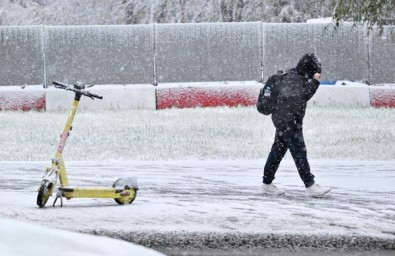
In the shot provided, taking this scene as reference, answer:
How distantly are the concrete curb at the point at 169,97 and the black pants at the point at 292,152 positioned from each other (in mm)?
13209

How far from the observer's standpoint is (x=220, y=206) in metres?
9.04

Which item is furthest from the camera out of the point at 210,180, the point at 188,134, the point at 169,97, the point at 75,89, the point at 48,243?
the point at 169,97

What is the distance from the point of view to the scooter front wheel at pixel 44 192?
27.9 feet

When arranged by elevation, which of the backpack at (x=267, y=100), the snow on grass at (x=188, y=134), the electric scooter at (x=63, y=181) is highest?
the backpack at (x=267, y=100)

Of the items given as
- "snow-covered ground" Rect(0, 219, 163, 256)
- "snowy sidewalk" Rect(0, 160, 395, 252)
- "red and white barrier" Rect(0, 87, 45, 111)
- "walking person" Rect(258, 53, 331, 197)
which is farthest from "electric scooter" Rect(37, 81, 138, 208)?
"red and white barrier" Rect(0, 87, 45, 111)

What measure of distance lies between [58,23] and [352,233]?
1099 inches

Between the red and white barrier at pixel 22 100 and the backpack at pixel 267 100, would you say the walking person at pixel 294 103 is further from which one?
the red and white barrier at pixel 22 100

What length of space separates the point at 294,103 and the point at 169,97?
45.3 feet

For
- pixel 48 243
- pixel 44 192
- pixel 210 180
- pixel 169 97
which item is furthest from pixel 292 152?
pixel 169 97

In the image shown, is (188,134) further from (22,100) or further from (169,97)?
(22,100)

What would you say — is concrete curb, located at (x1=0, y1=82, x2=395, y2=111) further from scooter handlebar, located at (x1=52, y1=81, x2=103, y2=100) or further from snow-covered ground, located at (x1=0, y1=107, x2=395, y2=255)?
scooter handlebar, located at (x1=52, y1=81, x2=103, y2=100)

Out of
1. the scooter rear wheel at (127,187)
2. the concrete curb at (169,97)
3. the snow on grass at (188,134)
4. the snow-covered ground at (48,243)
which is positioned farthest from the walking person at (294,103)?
the concrete curb at (169,97)

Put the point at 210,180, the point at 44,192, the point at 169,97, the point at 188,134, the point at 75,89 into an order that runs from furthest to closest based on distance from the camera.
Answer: the point at 169,97, the point at 188,134, the point at 210,180, the point at 75,89, the point at 44,192

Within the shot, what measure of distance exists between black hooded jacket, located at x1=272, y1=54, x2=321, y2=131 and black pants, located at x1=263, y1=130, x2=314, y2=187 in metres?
0.08
